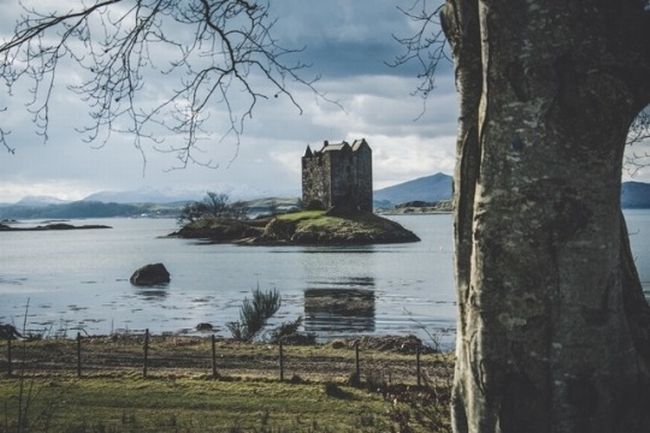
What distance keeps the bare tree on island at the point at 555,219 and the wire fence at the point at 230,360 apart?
12.4 meters

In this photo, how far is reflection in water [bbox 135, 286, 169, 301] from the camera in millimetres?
53609

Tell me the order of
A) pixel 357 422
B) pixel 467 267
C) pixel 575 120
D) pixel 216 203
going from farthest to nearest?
pixel 216 203, pixel 357 422, pixel 467 267, pixel 575 120

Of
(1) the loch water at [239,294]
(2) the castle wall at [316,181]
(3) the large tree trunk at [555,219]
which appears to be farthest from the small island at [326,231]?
(3) the large tree trunk at [555,219]

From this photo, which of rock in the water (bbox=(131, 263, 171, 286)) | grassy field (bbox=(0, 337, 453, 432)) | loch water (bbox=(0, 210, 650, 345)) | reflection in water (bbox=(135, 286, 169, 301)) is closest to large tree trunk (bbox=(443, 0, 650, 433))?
grassy field (bbox=(0, 337, 453, 432))

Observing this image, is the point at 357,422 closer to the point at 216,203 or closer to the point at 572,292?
the point at 572,292

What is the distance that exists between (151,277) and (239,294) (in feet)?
48.3

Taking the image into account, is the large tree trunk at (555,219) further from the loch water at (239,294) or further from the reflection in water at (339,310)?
the reflection in water at (339,310)

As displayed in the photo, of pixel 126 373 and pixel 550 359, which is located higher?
pixel 550 359

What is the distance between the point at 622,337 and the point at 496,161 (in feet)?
4.08

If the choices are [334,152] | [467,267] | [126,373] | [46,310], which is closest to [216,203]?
[334,152]

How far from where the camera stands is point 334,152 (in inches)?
5217

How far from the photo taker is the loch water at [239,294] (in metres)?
38.5

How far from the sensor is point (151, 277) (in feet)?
215

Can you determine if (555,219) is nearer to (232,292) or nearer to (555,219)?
(555,219)
